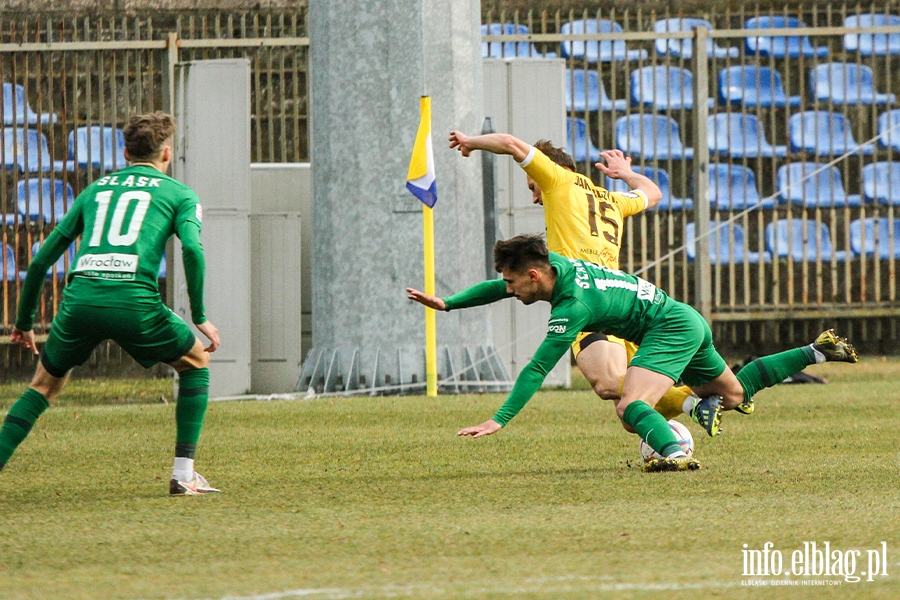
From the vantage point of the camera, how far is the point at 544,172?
816cm

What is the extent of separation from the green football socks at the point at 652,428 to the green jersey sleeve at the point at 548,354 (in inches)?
20.8

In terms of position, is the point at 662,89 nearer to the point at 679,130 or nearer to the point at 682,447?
the point at 679,130

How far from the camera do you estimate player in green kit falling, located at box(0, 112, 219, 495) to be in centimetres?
618

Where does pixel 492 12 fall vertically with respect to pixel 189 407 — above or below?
above

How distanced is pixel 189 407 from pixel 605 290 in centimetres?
196

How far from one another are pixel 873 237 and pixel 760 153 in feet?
5.13

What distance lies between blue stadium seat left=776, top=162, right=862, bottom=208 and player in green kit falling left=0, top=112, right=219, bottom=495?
35.8 ft

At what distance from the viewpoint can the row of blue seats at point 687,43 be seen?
51.3 feet

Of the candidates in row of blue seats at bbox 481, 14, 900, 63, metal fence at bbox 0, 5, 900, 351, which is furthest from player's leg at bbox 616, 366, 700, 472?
row of blue seats at bbox 481, 14, 900, 63

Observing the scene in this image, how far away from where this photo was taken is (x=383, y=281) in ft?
43.3

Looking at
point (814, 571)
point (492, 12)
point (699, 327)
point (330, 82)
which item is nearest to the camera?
point (814, 571)

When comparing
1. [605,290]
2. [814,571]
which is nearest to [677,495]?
[605,290]

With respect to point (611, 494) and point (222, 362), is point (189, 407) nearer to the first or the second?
point (611, 494)

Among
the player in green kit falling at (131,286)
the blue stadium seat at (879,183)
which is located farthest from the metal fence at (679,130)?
the player in green kit falling at (131,286)
